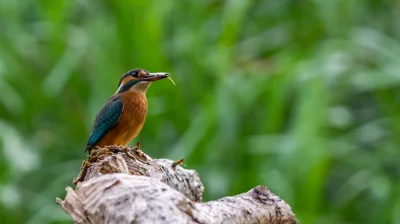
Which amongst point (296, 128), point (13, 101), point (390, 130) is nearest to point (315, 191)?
point (296, 128)

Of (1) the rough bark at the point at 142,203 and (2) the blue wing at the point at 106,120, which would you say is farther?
(2) the blue wing at the point at 106,120

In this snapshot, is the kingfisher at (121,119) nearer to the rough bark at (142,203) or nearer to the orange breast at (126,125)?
the orange breast at (126,125)

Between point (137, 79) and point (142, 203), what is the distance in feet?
6.03

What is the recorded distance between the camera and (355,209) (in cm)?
524

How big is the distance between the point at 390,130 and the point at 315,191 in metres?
0.89

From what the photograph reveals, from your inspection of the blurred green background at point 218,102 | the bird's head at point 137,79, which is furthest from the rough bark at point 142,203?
the blurred green background at point 218,102

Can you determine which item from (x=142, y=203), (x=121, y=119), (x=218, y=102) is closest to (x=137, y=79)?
(x=121, y=119)

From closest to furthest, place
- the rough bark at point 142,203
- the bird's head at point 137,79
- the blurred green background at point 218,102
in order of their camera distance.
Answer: the rough bark at point 142,203, the bird's head at point 137,79, the blurred green background at point 218,102

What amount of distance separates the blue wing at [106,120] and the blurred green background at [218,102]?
45.9 inches

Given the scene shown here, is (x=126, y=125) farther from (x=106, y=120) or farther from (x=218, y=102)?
(x=218, y=102)

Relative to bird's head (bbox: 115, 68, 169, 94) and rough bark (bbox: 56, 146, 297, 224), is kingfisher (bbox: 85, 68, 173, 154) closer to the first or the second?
bird's head (bbox: 115, 68, 169, 94)

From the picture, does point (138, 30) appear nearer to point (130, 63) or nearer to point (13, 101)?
point (130, 63)

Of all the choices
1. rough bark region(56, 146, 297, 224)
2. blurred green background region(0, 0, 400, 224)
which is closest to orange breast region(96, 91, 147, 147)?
blurred green background region(0, 0, 400, 224)

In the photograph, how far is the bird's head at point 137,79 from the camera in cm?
344
